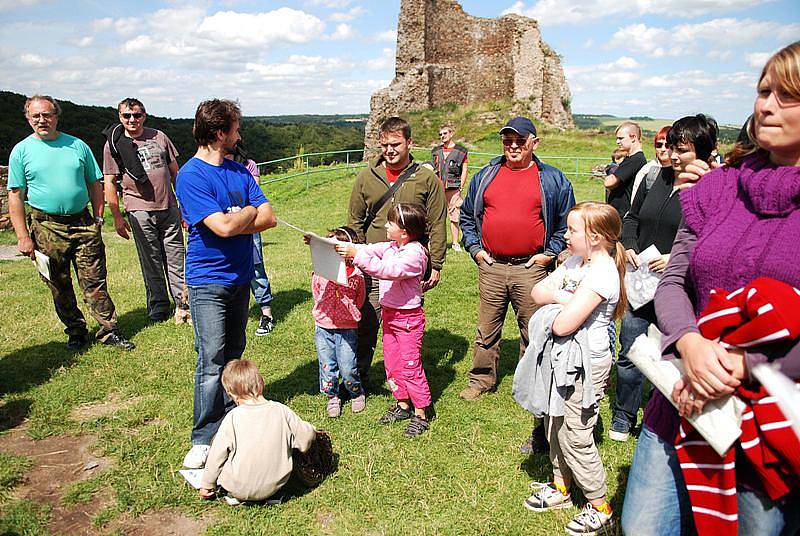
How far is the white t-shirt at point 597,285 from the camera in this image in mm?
2801

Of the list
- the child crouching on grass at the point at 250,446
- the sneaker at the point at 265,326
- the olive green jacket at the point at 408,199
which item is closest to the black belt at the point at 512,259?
the olive green jacket at the point at 408,199

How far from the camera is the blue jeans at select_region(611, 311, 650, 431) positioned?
155 inches

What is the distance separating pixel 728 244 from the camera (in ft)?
5.36

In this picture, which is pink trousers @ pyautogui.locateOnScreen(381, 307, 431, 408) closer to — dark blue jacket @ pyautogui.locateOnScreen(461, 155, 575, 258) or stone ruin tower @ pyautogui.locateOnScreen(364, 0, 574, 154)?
dark blue jacket @ pyautogui.locateOnScreen(461, 155, 575, 258)

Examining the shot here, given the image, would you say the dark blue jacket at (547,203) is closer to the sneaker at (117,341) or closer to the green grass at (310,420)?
the green grass at (310,420)

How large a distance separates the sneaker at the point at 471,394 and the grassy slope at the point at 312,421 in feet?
0.20

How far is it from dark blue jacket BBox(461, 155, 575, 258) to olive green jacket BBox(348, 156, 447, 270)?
245 millimetres

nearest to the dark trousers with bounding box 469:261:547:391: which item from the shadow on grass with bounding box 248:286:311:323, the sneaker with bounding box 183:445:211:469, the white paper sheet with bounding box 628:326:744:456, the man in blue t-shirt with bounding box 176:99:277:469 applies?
the man in blue t-shirt with bounding box 176:99:277:469

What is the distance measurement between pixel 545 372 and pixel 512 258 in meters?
1.52

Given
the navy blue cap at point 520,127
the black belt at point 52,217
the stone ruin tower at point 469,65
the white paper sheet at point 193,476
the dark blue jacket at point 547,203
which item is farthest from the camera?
the stone ruin tower at point 469,65

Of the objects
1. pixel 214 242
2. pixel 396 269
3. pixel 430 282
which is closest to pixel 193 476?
pixel 214 242

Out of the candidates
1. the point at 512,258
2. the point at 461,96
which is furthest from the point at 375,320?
the point at 461,96

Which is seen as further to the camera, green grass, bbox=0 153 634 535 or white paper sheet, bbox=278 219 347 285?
white paper sheet, bbox=278 219 347 285

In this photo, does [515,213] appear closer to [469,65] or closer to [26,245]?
[26,245]
